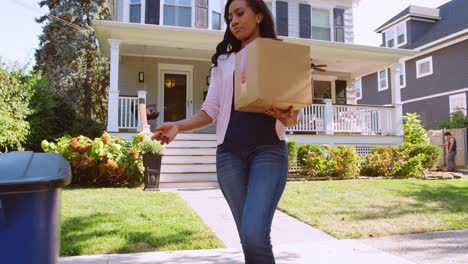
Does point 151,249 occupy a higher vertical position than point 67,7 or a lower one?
lower

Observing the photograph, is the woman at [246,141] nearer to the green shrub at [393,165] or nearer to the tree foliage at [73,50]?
the green shrub at [393,165]

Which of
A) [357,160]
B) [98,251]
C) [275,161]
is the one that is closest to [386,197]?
[357,160]

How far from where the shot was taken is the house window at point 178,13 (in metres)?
12.1

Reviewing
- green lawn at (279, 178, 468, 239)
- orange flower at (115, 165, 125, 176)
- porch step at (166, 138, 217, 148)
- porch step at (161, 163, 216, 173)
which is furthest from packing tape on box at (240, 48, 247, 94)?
porch step at (166, 138, 217, 148)

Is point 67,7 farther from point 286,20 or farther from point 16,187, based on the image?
point 16,187

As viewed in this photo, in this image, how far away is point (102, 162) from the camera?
7270 millimetres

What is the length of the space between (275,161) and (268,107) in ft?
0.86

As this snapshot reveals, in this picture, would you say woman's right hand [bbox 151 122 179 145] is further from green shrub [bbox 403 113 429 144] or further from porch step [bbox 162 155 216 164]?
green shrub [bbox 403 113 429 144]

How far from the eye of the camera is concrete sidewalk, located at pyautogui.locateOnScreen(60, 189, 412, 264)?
322 cm

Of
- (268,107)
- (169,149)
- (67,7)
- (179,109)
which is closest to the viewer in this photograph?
(268,107)

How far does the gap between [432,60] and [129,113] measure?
54.7 feet

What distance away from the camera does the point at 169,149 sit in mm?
8930

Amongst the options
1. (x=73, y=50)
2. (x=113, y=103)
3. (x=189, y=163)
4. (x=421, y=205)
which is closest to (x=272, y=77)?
(x=421, y=205)

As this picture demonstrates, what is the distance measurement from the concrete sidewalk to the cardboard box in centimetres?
185
